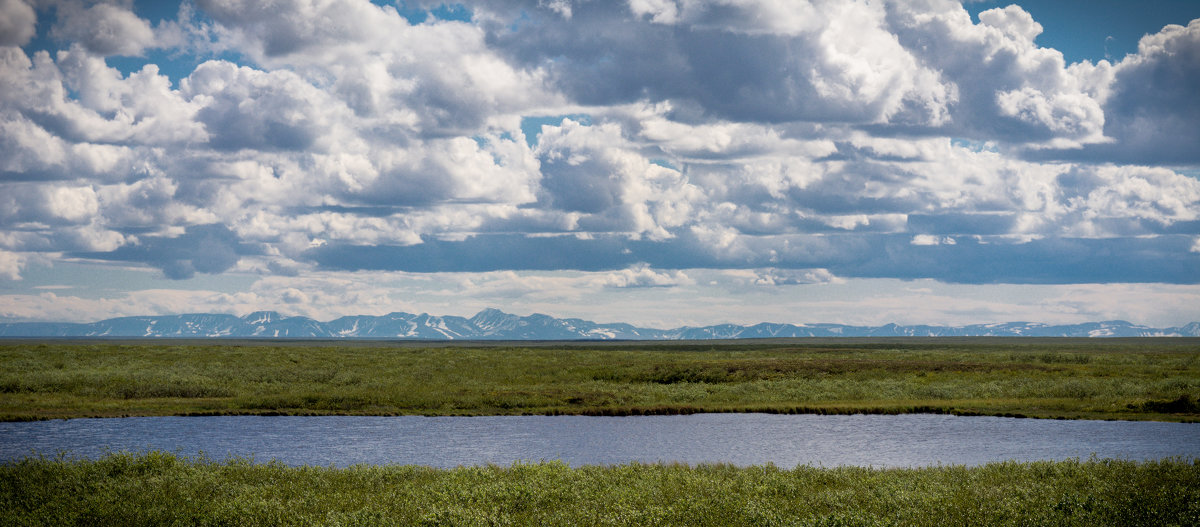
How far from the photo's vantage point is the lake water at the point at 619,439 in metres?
42.4

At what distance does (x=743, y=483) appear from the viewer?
2995 centimetres

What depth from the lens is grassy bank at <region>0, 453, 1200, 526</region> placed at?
81.9 ft

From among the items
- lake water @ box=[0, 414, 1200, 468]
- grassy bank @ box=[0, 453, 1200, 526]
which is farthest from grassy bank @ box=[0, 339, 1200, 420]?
grassy bank @ box=[0, 453, 1200, 526]

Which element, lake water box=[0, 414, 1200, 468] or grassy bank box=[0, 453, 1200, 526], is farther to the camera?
lake water box=[0, 414, 1200, 468]

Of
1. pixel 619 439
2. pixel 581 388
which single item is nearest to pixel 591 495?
pixel 619 439

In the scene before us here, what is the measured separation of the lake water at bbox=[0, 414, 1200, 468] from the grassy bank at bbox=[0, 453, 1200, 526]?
5999 mm

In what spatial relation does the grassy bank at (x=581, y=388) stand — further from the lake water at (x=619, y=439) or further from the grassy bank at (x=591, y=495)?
the grassy bank at (x=591, y=495)

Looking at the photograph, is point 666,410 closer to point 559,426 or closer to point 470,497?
point 559,426

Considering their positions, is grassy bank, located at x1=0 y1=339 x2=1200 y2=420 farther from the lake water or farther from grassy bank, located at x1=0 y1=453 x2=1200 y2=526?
grassy bank, located at x1=0 y1=453 x2=1200 y2=526

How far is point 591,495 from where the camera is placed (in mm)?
28562

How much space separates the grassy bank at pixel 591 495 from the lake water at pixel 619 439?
5999 millimetres

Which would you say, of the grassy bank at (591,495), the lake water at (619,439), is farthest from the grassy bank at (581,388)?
the grassy bank at (591,495)

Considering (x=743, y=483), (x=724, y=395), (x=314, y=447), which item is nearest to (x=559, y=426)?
(x=314, y=447)

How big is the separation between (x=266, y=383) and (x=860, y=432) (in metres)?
52.0
